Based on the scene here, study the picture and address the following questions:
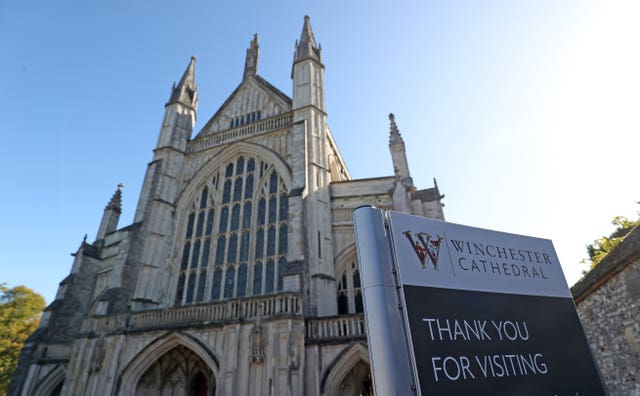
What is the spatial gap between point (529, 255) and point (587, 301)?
22.5 feet

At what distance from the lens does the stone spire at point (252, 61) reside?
21109mm

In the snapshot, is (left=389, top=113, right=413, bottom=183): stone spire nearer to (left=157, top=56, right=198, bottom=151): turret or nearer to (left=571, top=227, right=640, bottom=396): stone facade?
(left=571, top=227, right=640, bottom=396): stone facade

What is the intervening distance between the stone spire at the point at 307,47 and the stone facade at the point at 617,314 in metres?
15.1

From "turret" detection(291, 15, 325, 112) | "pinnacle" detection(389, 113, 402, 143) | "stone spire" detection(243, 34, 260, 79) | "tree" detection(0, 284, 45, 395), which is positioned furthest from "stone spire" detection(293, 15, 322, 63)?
"tree" detection(0, 284, 45, 395)

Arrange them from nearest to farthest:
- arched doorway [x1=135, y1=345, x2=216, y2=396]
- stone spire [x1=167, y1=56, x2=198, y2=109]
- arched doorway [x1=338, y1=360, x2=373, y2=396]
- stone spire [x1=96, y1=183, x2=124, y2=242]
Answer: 1. arched doorway [x1=338, y1=360, x2=373, y2=396]
2. arched doorway [x1=135, y1=345, x2=216, y2=396]
3. stone spire [x1=96, y1=183, x2=124, y2=242]
4. stone spire [x1=167, y1=56, x2=198, y2=109]

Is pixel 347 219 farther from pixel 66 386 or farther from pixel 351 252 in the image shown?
pixel 66 386

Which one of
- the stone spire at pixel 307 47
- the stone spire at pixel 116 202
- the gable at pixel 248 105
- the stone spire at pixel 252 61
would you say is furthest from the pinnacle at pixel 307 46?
the stone spire at pixel 116 202

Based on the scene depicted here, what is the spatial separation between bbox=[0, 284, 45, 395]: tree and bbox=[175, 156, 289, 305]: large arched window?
43.4 feet

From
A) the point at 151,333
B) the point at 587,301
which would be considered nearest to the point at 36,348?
the point at 151,333

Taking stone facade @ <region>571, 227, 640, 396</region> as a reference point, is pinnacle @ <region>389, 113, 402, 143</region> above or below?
above

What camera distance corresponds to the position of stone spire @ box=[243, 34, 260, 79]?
2111cm

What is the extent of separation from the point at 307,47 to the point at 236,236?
10.5m

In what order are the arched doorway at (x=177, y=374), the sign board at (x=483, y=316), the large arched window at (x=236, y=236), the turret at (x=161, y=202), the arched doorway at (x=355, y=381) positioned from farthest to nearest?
the turret at (x=161, y=202), the large arched window at (x=236, y=236), the arched doorway at (x=177, y=374), the arched doorway at (x=355, y=381), the sign board at (x=483, y=316)

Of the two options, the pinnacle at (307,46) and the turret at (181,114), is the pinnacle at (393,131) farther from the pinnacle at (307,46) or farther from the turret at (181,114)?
the turret at (181,114)
